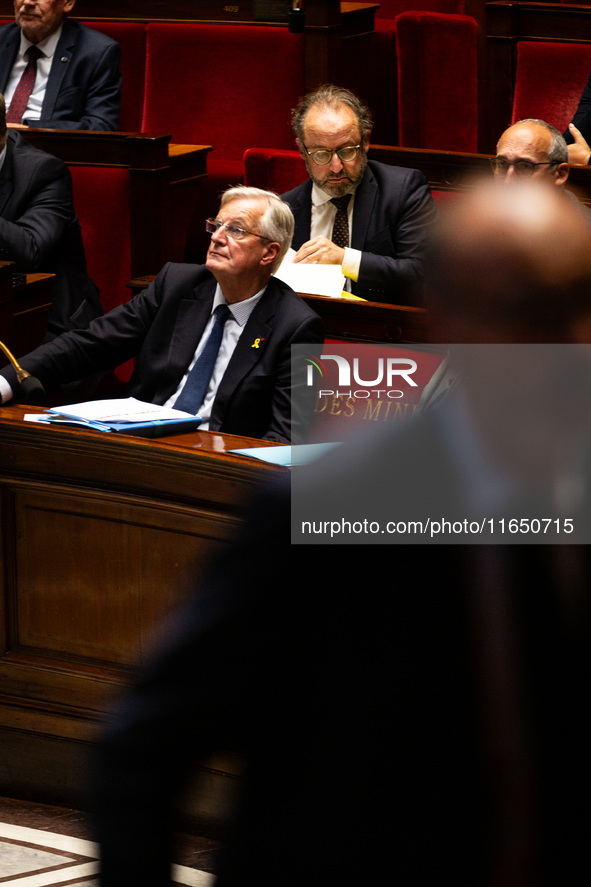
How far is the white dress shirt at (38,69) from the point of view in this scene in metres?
2.93

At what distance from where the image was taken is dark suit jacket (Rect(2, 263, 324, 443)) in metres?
1.76

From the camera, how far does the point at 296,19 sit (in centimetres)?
295

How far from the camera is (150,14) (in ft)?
10.3

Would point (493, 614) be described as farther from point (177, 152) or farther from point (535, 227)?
point (177, 152)

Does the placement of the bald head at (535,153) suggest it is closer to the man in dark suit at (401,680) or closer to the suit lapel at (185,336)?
the suit lapel at (185,336)

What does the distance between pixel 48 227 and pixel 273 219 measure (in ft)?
2.07

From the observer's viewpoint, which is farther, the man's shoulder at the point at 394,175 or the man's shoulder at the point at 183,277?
the man's shoulder at the point at 394,175

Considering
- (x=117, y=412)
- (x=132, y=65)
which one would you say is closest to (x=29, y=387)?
(x=117, y=412)

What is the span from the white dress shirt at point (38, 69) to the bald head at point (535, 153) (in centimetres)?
132

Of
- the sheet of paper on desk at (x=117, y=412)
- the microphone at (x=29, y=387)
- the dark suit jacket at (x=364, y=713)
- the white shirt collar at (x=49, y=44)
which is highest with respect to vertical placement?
the white shirt collar at (x=49, y=44)

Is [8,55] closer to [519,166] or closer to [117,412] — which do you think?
[519,166]

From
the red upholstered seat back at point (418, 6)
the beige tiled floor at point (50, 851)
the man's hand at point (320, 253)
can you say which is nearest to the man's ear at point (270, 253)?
the man's hand at point (320, 253)

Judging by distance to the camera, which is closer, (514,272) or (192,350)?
(514,272)

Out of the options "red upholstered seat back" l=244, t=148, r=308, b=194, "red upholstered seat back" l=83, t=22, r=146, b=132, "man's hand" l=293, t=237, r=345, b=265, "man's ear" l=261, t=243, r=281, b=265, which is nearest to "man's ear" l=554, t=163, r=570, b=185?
"man's hand" l=293, t=237, r=345, b=265
